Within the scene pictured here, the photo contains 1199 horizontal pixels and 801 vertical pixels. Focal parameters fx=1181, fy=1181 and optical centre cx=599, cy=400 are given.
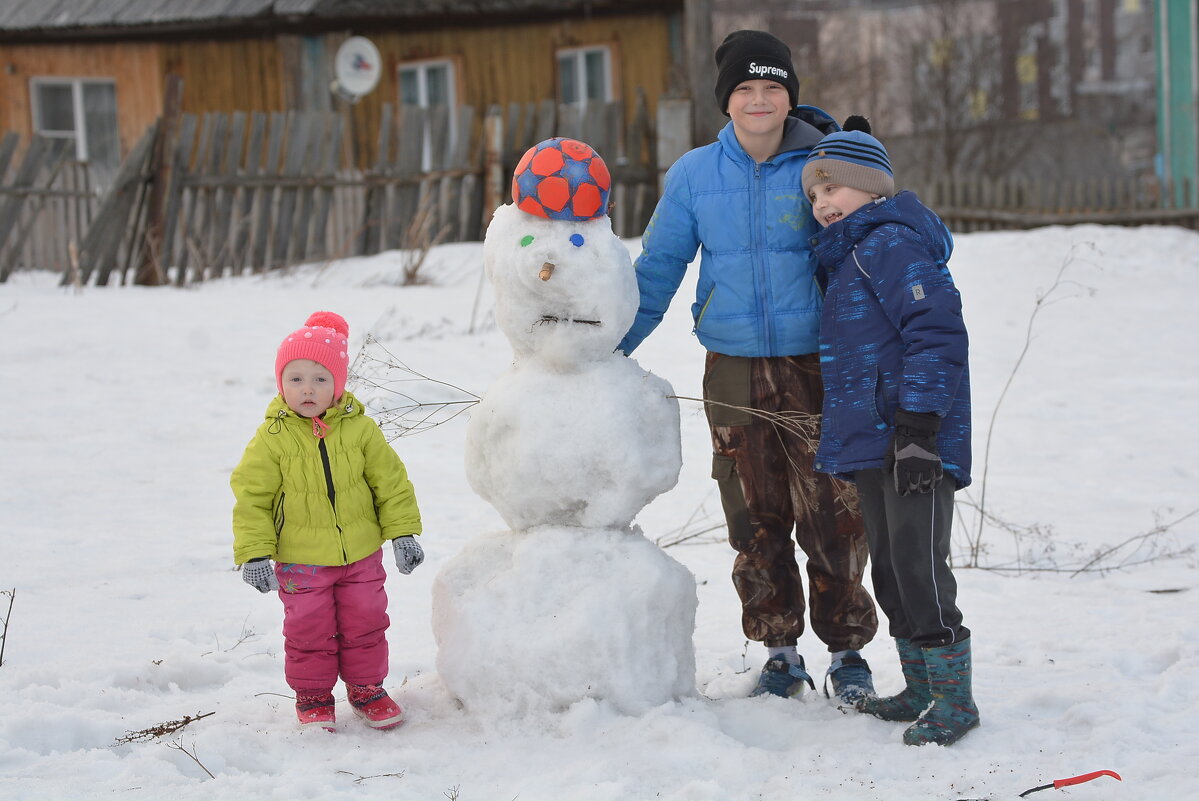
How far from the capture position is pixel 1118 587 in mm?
4242

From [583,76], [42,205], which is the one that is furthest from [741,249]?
[583,76]

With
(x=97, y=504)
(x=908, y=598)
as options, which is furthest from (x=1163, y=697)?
(x=97, y=504)

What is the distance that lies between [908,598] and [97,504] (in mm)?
3421

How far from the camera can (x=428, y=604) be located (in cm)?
405

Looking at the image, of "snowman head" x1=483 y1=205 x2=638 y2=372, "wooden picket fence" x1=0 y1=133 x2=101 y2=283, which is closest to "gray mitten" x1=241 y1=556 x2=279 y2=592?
"snowman head" x1=483 y1=205 x2=638 y2=372

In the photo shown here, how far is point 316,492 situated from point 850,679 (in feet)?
5.04

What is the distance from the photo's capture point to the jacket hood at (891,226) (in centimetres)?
294

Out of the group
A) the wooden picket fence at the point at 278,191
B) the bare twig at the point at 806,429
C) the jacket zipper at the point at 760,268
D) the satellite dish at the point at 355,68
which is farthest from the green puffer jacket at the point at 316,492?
the satellite dish at the point at 355,68

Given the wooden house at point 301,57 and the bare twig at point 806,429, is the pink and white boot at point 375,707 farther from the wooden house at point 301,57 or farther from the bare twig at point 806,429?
the wooden house at point 301,57

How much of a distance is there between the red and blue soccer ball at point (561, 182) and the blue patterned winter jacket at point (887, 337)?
601 mm

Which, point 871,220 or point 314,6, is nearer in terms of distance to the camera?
point 871,220

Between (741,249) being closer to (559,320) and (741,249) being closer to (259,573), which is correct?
(559,320)

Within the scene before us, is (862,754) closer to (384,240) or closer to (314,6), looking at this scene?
(384,240)

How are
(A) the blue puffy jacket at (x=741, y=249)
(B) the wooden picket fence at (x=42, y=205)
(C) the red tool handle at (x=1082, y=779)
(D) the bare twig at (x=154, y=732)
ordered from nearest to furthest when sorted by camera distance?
1. (C) the red tool handle at (x=1082, y=779)
2. (D) the bare twig at (x=154, y=732)
3. (A) the blue puffy jacket at (x=741, y=249)
4. (B) the wooden picket fence at (x=42, y=205)
